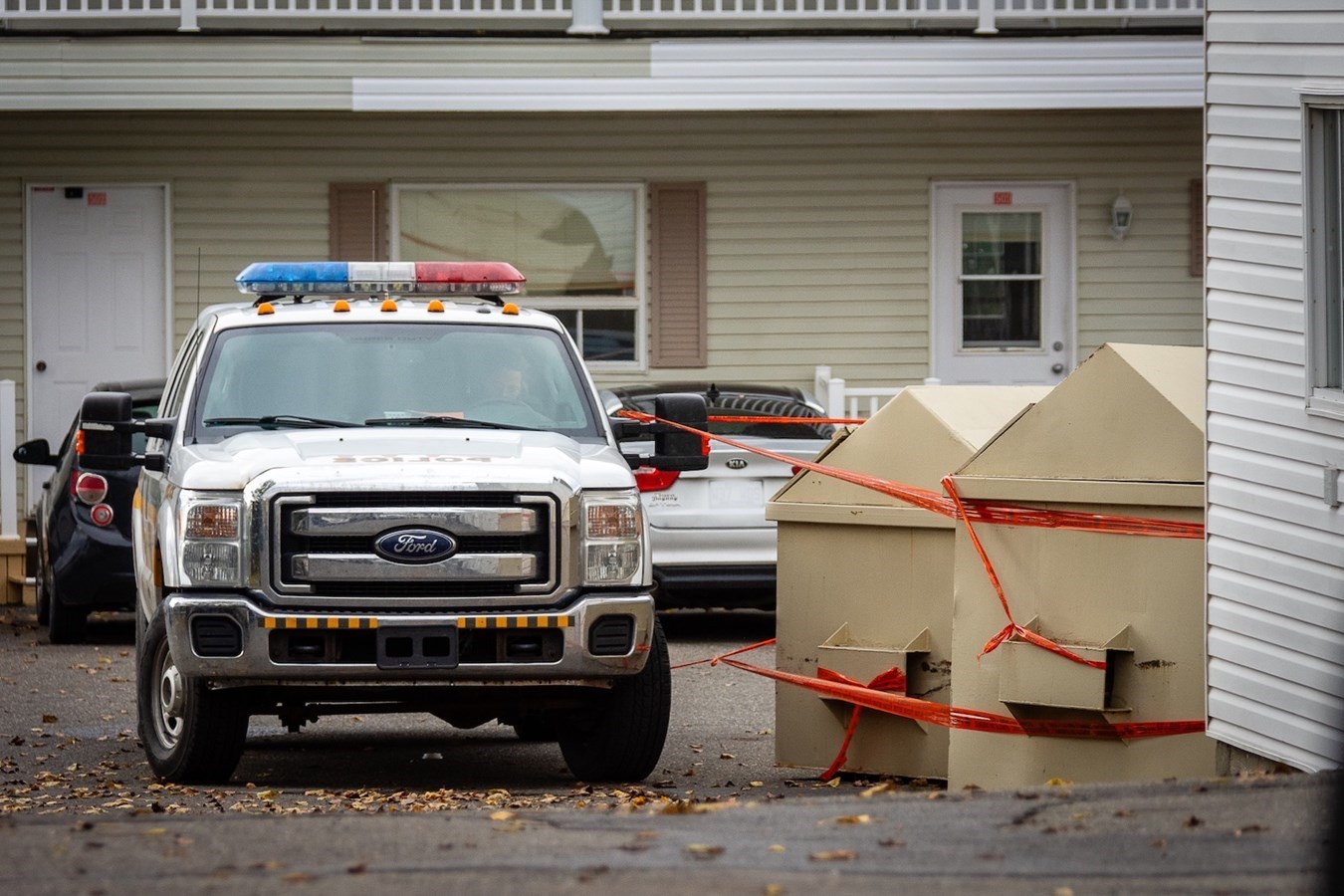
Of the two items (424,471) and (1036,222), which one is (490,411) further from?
(1036,222)

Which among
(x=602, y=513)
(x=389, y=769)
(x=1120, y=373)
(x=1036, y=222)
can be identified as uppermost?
(x=1036, y=222)

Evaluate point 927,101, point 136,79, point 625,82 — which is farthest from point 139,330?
point 927,101

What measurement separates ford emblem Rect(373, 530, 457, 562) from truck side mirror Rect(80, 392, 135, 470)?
138 cm

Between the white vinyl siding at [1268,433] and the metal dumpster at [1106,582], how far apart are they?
4.8 inches

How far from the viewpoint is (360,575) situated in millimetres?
7000

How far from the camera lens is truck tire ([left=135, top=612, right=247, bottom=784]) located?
23.7ft

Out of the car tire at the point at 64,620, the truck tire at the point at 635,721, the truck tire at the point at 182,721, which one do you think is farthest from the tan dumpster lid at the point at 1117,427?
the car tire at the point at 64,620

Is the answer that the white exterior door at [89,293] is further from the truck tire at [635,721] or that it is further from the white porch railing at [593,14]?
the truck tire at [635,721]

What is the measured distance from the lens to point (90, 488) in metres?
11.6

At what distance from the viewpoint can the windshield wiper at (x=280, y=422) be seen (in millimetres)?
7816

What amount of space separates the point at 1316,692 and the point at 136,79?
36.6ft

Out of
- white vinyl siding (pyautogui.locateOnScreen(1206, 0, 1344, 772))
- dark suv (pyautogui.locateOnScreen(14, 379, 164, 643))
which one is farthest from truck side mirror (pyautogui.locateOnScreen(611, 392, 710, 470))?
dark suv (pyautogui.locateOnScreen(14, 379, 164, 643))

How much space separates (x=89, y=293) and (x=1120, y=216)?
28.0 ft

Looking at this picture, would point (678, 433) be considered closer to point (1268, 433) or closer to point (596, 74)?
point (1268, 433)
